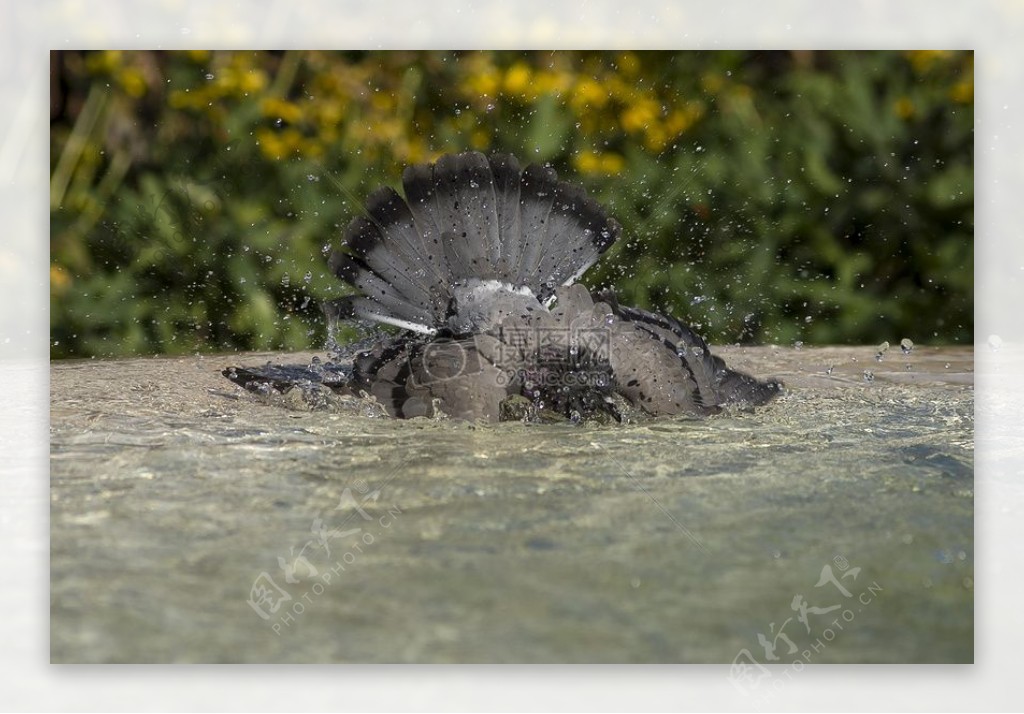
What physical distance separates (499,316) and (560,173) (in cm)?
241

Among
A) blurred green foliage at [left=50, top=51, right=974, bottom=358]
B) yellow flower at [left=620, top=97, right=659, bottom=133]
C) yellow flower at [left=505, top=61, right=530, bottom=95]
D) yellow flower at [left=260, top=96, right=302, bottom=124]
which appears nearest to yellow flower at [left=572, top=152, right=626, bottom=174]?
blurred green foliage at [left=50, top=51, right=974, bottom=358]

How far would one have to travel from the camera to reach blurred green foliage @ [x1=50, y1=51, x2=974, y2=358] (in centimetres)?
585

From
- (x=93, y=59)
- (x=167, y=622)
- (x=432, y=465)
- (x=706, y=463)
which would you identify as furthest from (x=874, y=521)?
(x=93, y=59)

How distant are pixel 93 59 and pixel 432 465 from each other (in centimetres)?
359

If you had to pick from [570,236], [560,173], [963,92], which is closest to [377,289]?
[570,236]

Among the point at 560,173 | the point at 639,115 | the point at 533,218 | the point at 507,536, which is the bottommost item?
the point at 507,536

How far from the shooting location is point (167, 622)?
2.09 m

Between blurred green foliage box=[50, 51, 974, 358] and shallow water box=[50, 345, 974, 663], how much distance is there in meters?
1.95

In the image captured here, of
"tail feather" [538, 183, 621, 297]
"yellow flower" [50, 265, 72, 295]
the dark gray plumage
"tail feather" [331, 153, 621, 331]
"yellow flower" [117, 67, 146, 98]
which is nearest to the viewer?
the dark gray plumage

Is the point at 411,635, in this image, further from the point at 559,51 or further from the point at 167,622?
the point at 559,51

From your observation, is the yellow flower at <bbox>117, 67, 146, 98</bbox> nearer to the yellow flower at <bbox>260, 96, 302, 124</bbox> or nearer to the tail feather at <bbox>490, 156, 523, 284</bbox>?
the yellow flower at <bbox>260, 96, 302, 124</bbox>

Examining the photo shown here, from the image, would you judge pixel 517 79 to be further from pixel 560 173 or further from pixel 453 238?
pixel 453 238

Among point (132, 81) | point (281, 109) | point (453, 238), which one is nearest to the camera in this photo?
point (453, 238)

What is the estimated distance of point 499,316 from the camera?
3.83m
